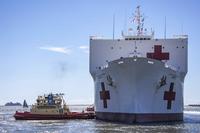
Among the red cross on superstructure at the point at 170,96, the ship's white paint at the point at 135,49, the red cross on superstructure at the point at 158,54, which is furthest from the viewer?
the ship's white paint at the point at 135,49

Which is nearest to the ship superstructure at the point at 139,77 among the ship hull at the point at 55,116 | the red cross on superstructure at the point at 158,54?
the red cross on superstructure at the point at 158,54

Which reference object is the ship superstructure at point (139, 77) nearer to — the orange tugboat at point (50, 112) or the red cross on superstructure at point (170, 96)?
the red cross on superstructure at point (170, 96)

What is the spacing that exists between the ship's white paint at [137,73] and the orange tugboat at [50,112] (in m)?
5.10

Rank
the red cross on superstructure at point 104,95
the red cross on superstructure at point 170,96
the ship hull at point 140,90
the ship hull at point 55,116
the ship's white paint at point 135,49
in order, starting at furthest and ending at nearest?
the ship hull at point 55,116
the ship's white paint at point 135,49
the red cross on superstructure at point 104,95
the red cross on superstructure at point 170,96
the ship hull at point 140,90

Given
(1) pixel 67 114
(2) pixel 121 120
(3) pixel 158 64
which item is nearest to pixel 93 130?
(2) pixel 121 120

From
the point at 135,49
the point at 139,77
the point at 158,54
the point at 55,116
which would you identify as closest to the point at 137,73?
the point at 139,77

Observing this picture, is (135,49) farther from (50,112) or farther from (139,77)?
(50,112)

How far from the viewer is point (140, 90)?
1128 inches

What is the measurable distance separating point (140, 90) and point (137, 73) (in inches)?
43.4

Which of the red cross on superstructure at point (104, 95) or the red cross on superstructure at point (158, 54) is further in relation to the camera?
the red cross on superstructure at point (158, 54)

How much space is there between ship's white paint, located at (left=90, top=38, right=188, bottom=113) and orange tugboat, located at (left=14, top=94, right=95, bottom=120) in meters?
5.10

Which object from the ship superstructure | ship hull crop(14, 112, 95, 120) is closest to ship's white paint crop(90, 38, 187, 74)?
the ship superstructure

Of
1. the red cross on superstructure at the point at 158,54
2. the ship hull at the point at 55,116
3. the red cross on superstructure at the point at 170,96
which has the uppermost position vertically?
the red cross on superstructure at the point at 158,54

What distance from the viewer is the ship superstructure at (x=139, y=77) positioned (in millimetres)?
28641
